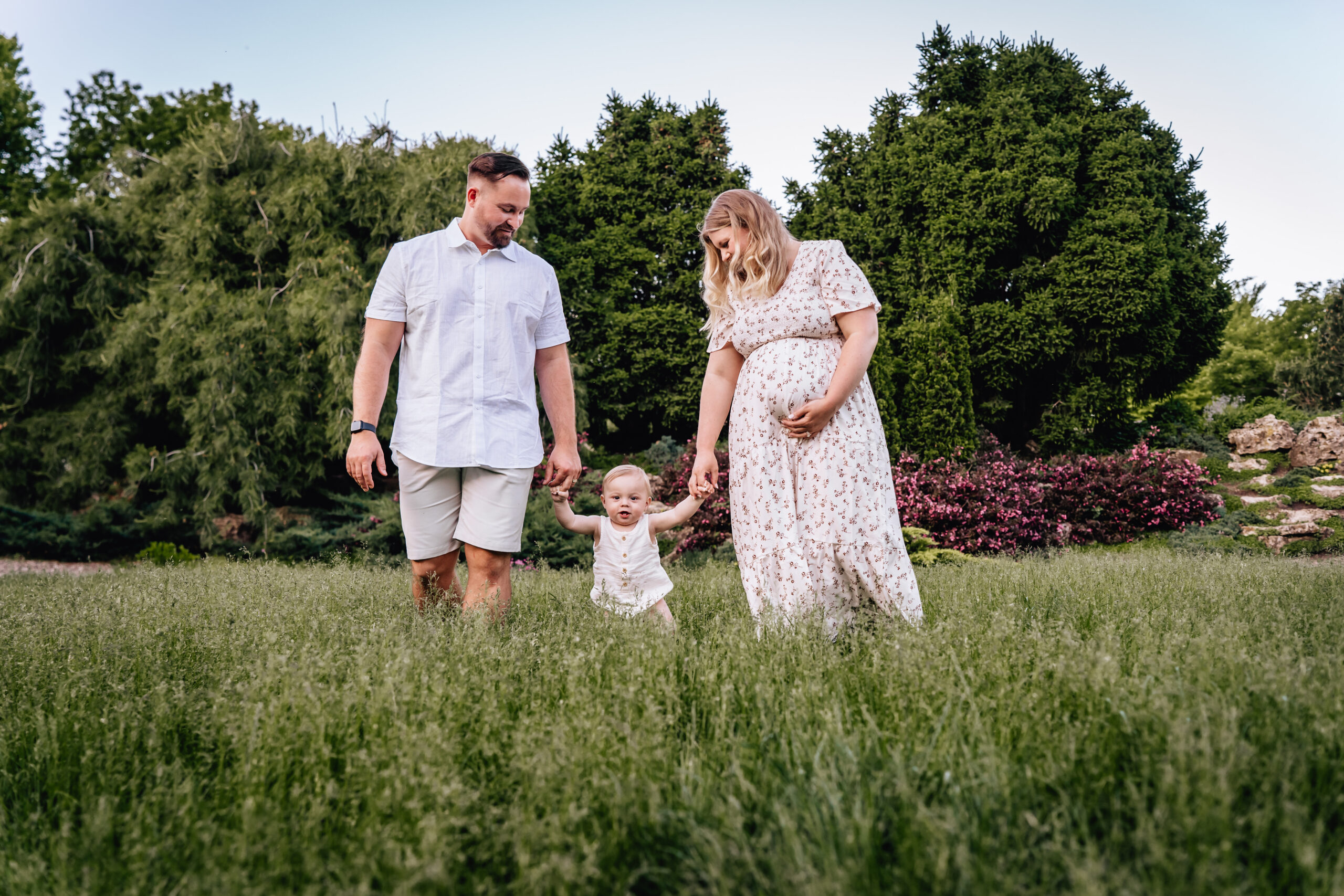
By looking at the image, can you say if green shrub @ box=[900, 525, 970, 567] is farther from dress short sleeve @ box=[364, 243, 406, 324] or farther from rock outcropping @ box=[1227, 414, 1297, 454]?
rock outcropping @ box=[1227, 414, 1297, 454]

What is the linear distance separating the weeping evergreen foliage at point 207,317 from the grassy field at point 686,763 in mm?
6708

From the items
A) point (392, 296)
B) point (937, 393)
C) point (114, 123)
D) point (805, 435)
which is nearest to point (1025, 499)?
point (937, 393)

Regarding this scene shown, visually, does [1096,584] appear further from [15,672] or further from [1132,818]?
[15,672]

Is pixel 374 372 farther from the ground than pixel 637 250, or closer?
closer

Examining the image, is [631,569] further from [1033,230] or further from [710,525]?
[1033,230]

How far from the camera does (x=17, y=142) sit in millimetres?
19891

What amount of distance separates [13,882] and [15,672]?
1.78 m

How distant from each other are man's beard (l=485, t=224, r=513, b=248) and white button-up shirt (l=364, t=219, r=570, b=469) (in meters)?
0.03

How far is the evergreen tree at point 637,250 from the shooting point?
12609mm

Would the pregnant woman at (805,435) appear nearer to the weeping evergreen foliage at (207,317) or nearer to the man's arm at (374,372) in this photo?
the man's arm at (374,372)

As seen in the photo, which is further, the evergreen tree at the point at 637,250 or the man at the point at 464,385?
the evergreen tree at the point at 637,250

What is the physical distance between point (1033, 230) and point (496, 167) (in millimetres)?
11712

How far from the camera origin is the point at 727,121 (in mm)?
13453

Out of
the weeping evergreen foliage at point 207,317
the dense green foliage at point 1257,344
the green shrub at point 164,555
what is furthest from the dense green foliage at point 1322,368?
the green shrub at point 164,555
